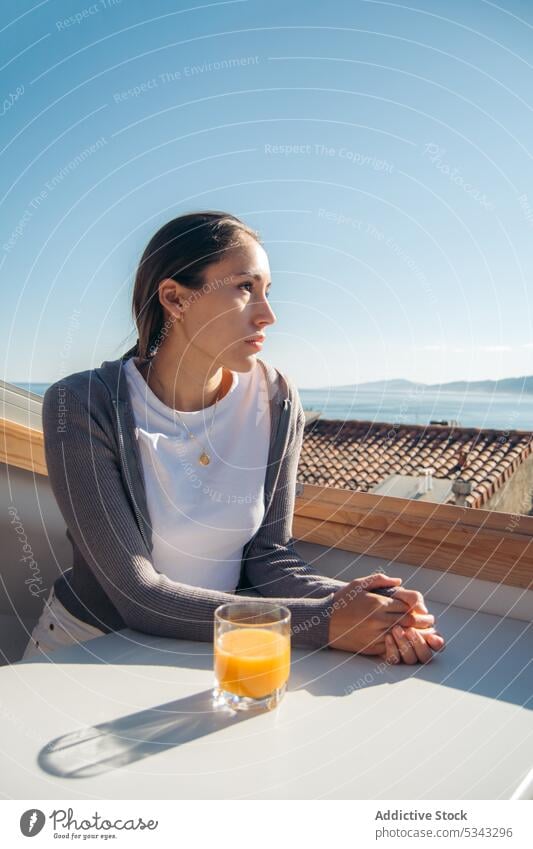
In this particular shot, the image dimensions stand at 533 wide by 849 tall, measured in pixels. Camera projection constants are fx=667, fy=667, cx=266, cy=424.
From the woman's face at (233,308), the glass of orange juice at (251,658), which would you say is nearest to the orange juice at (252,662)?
the glass of orange juice at (251,658)

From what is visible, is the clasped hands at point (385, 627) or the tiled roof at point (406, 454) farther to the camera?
the tiled roof at point (406, 454)

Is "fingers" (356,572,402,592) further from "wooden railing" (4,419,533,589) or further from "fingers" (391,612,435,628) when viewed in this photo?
"wooden railing" (4,419,533,589)

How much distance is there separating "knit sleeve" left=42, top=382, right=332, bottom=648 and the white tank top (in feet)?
0.31

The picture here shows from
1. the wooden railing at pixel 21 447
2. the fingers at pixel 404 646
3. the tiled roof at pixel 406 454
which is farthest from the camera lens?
the tiled roof at pixel 406 454

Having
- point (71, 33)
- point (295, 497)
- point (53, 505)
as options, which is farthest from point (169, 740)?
point (71, 33)

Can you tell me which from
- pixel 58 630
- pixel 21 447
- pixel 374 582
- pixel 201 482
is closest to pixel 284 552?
pixel 201 482

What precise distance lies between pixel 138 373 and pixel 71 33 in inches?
29.1

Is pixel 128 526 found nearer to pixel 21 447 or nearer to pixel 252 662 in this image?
pixel 252 662

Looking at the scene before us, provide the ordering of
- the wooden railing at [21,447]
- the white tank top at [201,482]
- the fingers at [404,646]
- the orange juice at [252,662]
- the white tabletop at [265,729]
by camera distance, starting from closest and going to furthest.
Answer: the white tabletop at [265,729]
the orange juice at [252,662]
the fingers at [404,646]
the white tank top at [201,482]
the wooden railing at [21,447]

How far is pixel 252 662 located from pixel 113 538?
344 mm

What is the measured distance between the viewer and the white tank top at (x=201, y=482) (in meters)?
1.15

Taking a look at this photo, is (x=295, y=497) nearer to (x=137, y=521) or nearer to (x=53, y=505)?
(x=137, y=521)

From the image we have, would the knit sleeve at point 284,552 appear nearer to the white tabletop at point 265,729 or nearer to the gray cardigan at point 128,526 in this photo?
the gray cardigan at point 128,526

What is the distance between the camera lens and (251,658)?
28.1 inches
